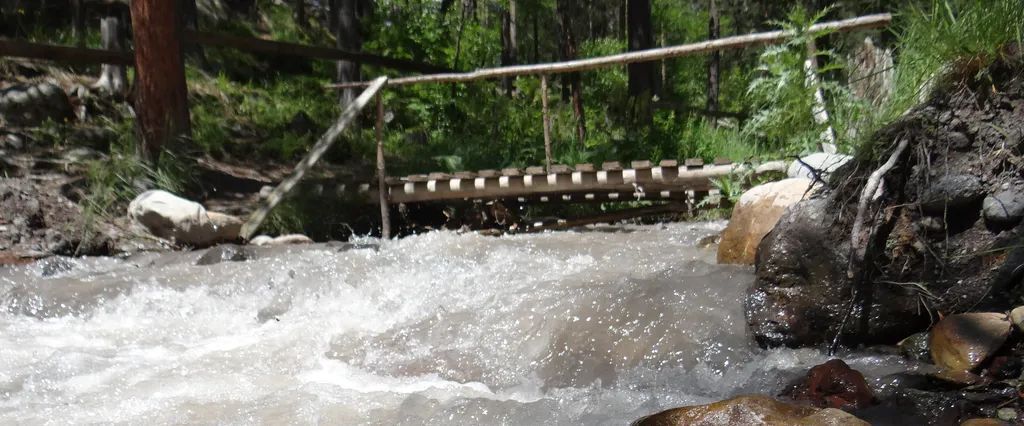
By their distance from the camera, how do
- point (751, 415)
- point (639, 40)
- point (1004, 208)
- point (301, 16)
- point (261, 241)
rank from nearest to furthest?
point (751, 415)
point (1004, 208)
point (261, 241)
point (639, 40)
point (301, 16)

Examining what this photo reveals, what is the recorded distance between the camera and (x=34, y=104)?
34.0ft

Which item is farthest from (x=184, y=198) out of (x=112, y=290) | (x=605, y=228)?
Answer: (x=605, y=228)

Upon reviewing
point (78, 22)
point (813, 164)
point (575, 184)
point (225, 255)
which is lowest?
point (225, 255)

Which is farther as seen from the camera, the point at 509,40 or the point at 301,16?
the point at 301,16

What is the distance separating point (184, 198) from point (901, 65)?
6.80m

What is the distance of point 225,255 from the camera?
23.2ft

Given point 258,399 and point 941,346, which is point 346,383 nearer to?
point 258,399

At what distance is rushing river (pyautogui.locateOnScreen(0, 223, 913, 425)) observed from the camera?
12.3ft

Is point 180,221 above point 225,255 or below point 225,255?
A: above

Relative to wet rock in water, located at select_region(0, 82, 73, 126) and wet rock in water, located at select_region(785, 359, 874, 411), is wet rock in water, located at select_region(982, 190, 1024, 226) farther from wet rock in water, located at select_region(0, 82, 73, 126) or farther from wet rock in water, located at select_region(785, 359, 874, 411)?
wet rock in water, located at select_region(0, 82, 73, 126)

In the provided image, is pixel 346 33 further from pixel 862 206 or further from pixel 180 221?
pixel 862 206

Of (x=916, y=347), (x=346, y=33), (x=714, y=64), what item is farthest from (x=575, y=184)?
(x=714, y=64)

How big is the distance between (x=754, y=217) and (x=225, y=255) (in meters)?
4.44

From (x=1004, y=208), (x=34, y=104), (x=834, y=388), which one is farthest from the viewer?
(x=34, y=104)
